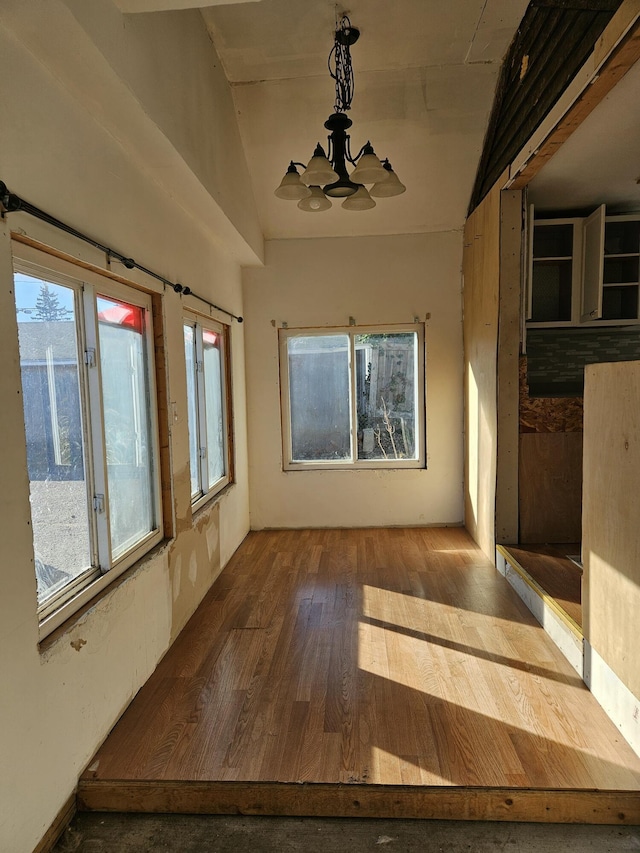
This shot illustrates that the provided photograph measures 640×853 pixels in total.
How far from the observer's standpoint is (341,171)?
2.99m

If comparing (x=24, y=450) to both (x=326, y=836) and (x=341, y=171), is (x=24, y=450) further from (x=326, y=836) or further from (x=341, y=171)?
(x=341, y=171)

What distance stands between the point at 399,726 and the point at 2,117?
8.52 feet

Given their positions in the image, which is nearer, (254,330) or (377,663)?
(377,663)

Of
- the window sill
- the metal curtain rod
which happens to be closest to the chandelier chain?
the metal curtain rod

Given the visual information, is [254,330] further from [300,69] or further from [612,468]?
[612,468]

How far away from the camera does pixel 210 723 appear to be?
7.41 ft

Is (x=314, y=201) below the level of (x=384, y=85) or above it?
below

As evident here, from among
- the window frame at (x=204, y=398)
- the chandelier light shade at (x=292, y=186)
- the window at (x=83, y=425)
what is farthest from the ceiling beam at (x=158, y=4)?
the window frame at (x=204, y=398)

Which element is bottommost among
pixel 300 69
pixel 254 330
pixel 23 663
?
pixel 23 663

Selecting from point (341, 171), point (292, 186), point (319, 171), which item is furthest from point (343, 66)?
point (319, 171)

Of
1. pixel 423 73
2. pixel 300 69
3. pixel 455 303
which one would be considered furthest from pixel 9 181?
pixel 455 303

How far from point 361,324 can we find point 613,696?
3.60 meters

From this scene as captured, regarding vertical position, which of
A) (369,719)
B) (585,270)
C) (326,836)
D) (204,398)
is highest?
(585,270)

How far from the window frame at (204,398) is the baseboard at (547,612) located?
218 centimetres
